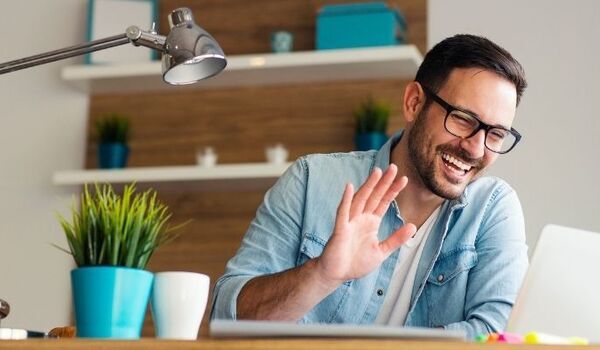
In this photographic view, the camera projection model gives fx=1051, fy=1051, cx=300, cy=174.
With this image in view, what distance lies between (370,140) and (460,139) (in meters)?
1.42

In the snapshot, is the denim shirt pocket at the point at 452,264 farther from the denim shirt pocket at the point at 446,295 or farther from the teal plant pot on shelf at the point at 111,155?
the teal plant pot on shelf at the point at 111,155

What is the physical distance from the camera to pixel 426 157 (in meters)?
2.33

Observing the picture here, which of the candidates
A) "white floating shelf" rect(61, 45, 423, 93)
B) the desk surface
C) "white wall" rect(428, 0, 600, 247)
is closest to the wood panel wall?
"white floating shelf" rect(61, 45, 423, 93)

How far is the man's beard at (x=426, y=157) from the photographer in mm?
2295

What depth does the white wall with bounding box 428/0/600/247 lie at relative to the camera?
3623 millimetres

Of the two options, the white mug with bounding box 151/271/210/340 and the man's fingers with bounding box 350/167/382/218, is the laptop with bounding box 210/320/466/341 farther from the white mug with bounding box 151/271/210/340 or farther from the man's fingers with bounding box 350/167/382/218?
the man's fingers with bounding box 350/167/382/218

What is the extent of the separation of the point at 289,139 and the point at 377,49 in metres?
0.52

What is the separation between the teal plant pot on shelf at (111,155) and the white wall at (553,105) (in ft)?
4.33

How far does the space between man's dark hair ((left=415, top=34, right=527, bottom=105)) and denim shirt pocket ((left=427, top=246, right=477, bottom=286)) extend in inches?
14.8

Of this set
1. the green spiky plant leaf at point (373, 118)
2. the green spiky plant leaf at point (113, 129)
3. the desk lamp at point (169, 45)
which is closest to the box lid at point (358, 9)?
the green spiky plant leaf at point (373, 118)

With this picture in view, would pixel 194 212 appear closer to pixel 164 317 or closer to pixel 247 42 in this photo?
pixel 247 42

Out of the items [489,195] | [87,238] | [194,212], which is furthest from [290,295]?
[194,212]

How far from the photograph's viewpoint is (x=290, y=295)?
1938 mm

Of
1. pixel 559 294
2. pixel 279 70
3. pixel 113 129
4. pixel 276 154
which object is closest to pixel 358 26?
pixel 279 70
